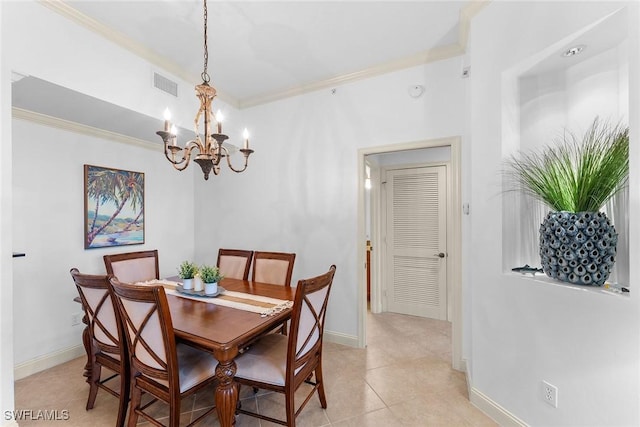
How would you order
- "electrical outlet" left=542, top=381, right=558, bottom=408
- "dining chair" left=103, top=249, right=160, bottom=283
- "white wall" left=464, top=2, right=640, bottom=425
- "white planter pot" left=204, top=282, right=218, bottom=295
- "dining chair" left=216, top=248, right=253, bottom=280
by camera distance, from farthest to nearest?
"dining chair" left=216, top=248, right=253, bottom=280, "dining chair" left=103, top=249, right=160, bottom=283, "white planter pot" left=204, top=282, right=218, bottom=295, "electrical outlet" left=542, top=381, right=558, bottom=408, "white wall" left=464, top=2, right=640, bottom=425

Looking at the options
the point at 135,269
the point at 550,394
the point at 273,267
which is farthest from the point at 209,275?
the point at 550,394

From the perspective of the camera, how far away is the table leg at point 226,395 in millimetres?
1488

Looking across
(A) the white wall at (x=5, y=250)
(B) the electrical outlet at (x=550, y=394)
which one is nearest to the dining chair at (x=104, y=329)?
(A) the white wall at (x=5, y=250)

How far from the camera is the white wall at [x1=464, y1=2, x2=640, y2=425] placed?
1.31 m

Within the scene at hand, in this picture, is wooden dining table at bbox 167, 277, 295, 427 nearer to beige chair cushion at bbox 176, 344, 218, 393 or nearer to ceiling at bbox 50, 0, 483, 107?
beige chair cushion at bbox 176, 344, 218, 393

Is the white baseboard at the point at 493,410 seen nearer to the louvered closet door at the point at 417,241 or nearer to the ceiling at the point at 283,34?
the louvered closet door at the point at 417,241

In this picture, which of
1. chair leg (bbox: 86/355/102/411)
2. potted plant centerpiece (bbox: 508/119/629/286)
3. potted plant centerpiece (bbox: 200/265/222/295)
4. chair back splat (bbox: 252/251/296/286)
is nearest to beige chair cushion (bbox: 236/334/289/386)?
potted plant centerpiece (bbox: 200/265/222/295)

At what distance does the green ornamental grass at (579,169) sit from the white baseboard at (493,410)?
132cm

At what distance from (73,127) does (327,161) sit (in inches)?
101

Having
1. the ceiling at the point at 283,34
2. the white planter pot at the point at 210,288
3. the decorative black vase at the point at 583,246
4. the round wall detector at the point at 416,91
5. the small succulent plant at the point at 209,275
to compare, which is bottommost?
the white planter pot at the point at 210,288

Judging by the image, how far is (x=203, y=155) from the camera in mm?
1839

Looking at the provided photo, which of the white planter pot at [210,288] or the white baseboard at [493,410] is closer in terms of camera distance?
the white baseboard at [493,410]

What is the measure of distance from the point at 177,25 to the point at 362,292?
2896mm

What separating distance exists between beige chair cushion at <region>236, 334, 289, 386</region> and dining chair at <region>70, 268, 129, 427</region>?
720 mm
